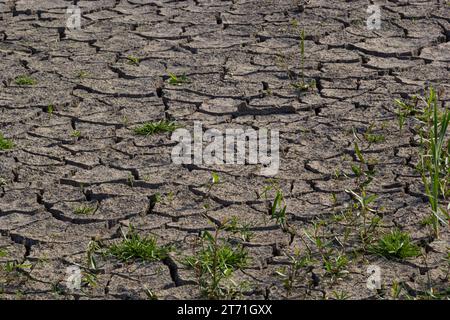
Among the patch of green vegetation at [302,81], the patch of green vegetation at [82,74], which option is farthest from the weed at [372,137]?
the patch of green vegetation at [82,74]

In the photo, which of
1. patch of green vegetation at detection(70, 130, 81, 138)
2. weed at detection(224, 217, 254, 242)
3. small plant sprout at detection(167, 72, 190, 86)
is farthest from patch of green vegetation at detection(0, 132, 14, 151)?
weed at detection(224, 217, 254, 242)

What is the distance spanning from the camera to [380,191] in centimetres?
522

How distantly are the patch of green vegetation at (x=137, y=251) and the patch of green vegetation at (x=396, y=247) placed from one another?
0.85 meters

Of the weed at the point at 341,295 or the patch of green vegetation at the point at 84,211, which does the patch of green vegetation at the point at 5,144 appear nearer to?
the patch of green vegetation at the point at 84,211

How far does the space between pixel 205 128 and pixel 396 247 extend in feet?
5.01

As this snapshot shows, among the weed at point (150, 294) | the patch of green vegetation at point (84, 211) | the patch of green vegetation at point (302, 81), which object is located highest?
the patch of green vegetation at point (302, 81)

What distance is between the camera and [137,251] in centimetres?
473

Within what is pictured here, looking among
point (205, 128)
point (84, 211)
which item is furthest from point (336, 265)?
point (205, 128)

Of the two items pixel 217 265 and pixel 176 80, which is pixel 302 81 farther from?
pixel 217 265

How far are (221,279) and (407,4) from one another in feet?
11.8

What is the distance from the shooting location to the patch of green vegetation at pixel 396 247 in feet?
15.4

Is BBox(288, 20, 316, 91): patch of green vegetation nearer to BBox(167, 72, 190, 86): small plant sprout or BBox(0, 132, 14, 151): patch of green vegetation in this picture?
BBox(167, 72, 190, 86): small plant sprout
